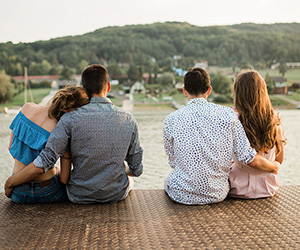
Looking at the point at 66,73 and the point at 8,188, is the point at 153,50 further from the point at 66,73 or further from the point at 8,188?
the point at 8,188

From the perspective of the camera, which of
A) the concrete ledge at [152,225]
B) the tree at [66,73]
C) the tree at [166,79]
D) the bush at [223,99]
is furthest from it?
the tree at [66,73]

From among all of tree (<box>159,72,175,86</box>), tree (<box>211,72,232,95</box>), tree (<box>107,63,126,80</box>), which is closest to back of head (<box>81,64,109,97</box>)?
tree (<box>211,72,232,95</box>)

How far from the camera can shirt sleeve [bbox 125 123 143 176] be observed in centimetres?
161

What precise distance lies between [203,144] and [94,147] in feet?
1.57

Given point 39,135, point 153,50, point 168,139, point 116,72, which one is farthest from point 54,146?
point 153,50

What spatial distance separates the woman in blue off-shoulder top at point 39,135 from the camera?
155 cm

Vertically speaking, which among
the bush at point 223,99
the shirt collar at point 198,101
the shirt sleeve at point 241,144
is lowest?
the bush at point 223,99

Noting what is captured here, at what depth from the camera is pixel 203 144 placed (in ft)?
4.96

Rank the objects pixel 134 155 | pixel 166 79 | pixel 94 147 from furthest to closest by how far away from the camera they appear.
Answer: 1. pixel 166 79
2. pixel 134 155
3. pixel 94 147

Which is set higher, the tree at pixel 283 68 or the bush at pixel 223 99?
the tree at pixel 283 68

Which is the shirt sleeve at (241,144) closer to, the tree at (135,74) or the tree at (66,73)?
the tree at (135,74)

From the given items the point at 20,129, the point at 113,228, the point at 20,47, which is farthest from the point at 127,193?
the point at 20,47

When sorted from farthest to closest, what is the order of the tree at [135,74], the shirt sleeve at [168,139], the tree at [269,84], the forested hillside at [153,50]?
the forested hillside at [153,50] → the tree at [135,74] → the tree at [269,84] → the shirt sleeve at [168,139]

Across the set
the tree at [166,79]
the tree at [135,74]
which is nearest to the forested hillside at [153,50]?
the tree at [135,74]
